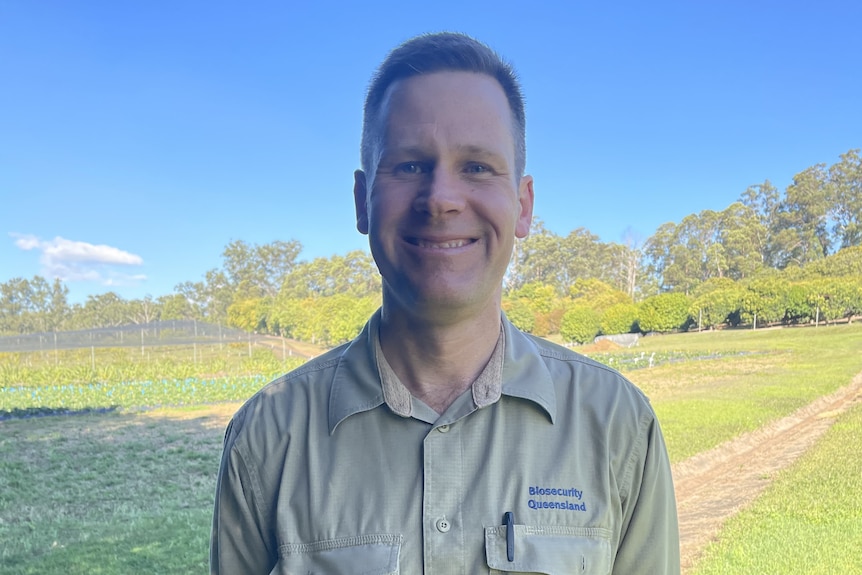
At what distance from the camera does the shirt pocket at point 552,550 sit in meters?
1.21

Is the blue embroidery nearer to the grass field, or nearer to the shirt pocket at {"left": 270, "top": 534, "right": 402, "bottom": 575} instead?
the shirt pocket at {"left": 270, "top": 534, "right": 402, "bottom": 575}

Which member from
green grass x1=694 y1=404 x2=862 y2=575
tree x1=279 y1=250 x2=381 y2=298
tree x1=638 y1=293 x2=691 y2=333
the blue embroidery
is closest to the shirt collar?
the blue embroidery

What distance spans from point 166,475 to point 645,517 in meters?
8.08

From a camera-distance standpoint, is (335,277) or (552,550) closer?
(552,550)

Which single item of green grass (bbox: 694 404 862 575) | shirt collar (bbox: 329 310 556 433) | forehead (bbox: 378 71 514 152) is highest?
forehead (bbox: 378 71 514 152)

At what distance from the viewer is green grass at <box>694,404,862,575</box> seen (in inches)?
181

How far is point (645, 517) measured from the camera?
1345 millimetres

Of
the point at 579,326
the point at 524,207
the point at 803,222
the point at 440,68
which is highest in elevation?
the point at 803,222

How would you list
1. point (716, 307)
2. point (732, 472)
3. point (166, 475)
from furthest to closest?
point (716, 307) → point (166, 475) → point (732, 472)

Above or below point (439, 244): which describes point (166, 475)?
below

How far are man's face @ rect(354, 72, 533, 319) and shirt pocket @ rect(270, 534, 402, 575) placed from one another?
470 mm

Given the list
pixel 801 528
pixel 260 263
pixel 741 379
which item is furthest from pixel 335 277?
pixel 801 528

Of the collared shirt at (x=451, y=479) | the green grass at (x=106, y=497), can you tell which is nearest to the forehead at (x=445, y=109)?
the collared shirt at (x=451, y=479)

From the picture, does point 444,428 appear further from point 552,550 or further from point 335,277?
point 335,277
